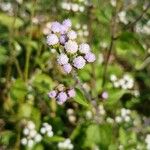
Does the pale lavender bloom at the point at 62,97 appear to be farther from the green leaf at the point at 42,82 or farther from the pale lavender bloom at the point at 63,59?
the green leaf at the point at 42,82

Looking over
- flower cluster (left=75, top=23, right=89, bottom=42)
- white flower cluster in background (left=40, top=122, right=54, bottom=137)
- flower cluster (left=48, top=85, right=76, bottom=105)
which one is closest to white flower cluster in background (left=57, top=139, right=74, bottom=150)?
white flower cluster in background (left=40, top=122, right=54, bottom=137)

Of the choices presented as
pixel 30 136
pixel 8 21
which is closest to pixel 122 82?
pixel 30 136

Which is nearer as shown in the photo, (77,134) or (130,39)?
(130,39)

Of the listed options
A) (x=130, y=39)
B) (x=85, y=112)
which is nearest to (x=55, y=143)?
(x=85, y=112)

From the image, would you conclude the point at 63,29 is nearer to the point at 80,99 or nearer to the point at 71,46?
the point at 71,46

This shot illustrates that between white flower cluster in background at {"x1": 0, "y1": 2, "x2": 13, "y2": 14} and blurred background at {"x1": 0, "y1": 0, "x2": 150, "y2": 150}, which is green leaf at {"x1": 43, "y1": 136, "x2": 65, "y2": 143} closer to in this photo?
blurred background at {"x1": 0, "y1": 0, "x2": 150, "y2": 150}

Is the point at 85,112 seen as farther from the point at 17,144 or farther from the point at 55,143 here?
the point at 17,144
